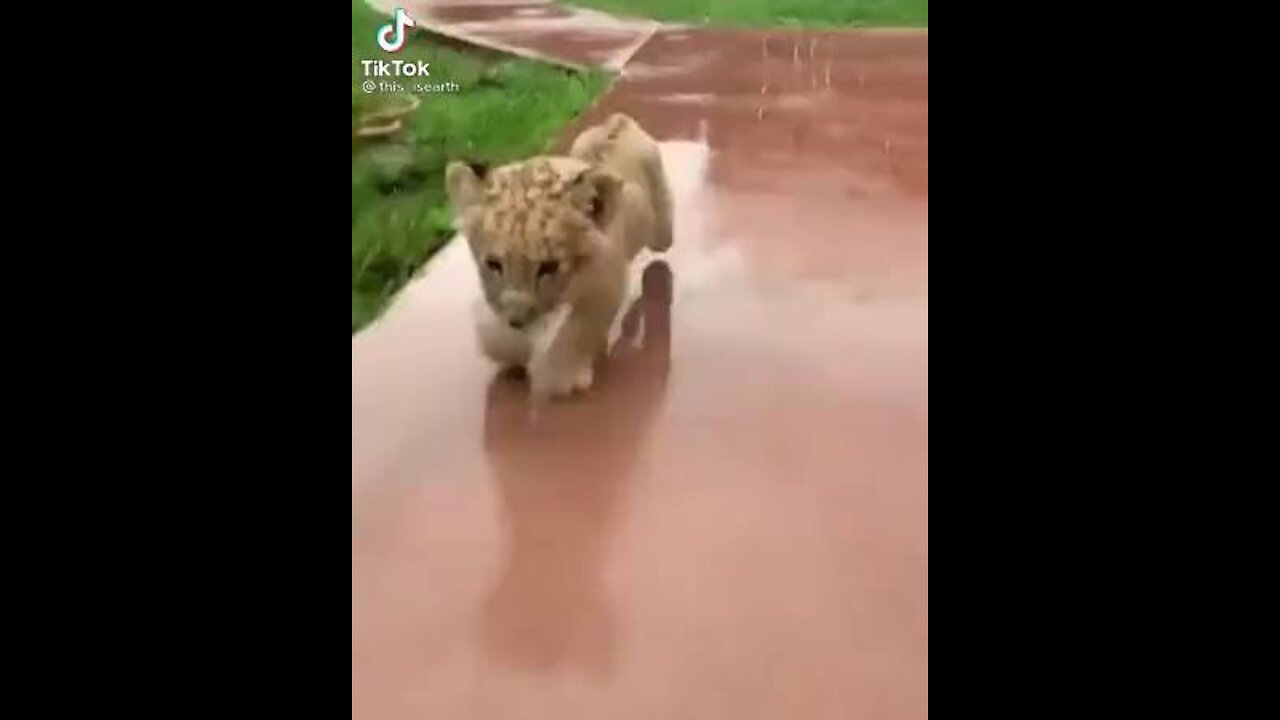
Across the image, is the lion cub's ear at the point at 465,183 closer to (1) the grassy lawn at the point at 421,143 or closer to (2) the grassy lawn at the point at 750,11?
(1) the grassy lawn at the point at 421,143

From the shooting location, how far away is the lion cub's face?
101 cm

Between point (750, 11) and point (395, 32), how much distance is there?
24cm

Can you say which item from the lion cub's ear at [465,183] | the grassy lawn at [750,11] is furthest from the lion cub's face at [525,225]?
the grassy lawn at [750,11]

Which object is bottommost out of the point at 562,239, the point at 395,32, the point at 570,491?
the point at 570,491

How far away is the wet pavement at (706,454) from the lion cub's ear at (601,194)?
47 millimetres

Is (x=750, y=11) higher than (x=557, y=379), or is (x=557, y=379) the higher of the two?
(x=750, y=11)

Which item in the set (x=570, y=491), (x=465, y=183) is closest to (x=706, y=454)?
(x=570, y=491)

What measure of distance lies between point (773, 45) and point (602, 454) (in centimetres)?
30

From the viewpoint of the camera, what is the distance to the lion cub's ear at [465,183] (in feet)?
3.33

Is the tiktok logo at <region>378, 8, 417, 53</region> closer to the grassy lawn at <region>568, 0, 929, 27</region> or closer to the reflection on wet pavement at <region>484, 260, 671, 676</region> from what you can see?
the grassy lawn at <region>568, 0, 929, 27</region>

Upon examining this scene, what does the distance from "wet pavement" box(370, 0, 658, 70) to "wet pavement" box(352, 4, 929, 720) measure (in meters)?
0.02

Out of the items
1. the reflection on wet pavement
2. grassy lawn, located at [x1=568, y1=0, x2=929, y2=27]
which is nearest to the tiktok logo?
grassy lawn, located at [x1=568, y1=0, x2=929, y2=27]

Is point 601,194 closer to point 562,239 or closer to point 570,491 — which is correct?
point 562,239

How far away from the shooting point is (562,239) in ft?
3.34
